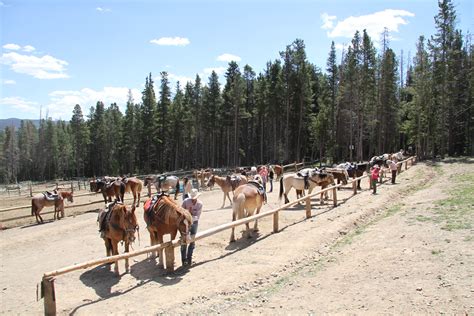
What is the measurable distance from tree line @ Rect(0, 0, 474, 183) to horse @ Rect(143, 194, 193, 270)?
36280 millimetres

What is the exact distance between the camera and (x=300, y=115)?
1991 inches

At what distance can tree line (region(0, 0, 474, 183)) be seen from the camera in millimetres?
42781

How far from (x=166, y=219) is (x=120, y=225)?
1.15m

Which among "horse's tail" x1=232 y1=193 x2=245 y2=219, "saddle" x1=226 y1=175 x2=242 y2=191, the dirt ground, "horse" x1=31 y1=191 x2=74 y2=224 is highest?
"saddle" x1=226 y1=175 x2=242 y2=191

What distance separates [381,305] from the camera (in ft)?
21.5

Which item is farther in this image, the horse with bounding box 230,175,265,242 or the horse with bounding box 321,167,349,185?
the horse with bounding box 321,167,349,185

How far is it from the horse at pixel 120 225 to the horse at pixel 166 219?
480 millimetres

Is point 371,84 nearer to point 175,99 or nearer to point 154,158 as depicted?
point 175,99

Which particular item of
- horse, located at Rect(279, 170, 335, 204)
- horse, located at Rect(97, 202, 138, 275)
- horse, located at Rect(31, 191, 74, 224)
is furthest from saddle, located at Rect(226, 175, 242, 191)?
horse, located at Rect(97, 202, 138, 275)

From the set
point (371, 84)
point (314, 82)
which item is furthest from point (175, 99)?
point (371, 84)

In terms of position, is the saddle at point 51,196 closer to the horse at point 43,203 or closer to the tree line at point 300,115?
the horse at point 43,203

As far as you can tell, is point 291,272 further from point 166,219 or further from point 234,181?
point 234,181

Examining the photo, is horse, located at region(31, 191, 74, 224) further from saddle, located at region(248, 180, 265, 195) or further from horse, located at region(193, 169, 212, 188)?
horse, located at region(193, 169, 212, 188)

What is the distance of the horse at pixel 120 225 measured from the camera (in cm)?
927
